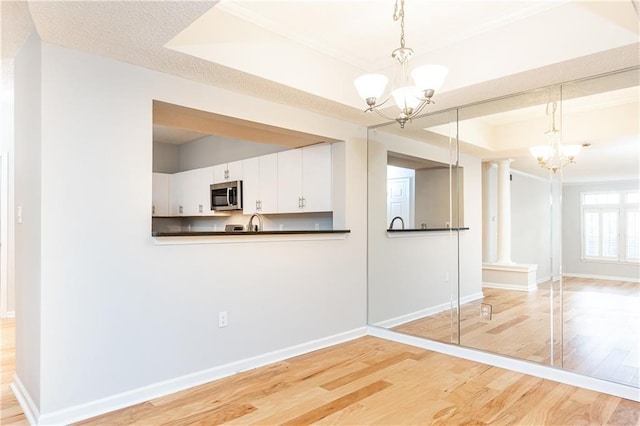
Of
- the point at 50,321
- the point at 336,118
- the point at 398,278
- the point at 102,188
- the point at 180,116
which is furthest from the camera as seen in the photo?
the point at 398,278

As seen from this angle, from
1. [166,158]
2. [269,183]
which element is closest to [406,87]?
[269,183]

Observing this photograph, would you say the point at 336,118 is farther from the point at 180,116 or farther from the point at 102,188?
the point at 102,188

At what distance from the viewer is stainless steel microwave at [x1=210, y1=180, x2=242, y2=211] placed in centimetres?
537

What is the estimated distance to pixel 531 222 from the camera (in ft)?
10.1

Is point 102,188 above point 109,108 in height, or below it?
below

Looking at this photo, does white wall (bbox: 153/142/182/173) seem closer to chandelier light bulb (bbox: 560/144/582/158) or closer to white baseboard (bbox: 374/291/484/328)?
white baseboard (bbox: 374/291/484/328)

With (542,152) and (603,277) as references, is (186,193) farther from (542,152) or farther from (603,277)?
(603,277)

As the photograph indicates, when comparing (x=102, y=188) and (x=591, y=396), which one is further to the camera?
(x=591, y=396)

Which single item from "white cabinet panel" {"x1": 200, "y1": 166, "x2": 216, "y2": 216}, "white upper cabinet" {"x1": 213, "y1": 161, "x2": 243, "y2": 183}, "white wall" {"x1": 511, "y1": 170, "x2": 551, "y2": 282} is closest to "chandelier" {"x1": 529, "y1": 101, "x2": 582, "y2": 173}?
"white wall" {"x1": 511, "y1": 170, "x2": 551, "y2": 282}

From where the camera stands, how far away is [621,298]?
2.73 m

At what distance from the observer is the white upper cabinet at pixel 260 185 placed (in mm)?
4800

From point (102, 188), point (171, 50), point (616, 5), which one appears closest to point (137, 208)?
point (102, 188)

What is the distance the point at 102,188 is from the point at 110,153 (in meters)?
0.23

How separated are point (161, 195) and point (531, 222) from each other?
227 inches
